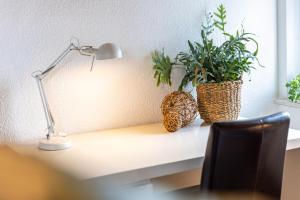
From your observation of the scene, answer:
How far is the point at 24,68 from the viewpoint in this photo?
6.22 ft

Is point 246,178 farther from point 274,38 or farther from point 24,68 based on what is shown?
point 274,38

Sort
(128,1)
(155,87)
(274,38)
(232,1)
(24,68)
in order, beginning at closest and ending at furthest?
(24,68), (128,1), (155,87), (232,1), (274,38)

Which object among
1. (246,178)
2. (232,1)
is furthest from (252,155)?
(232,1)

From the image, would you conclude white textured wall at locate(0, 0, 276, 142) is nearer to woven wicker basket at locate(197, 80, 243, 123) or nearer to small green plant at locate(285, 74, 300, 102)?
woven wicker basket at locate(197, 80, 243, 123)

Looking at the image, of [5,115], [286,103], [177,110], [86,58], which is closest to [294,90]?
[286,103]

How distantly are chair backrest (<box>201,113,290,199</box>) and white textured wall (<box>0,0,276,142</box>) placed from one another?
0.72m

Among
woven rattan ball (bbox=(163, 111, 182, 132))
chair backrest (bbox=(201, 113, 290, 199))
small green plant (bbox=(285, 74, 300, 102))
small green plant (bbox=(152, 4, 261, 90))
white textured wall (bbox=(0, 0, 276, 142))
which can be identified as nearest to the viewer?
chair backrest (bbox=(201, 113, 290, 199))

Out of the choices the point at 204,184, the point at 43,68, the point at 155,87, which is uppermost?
the point at 43,68

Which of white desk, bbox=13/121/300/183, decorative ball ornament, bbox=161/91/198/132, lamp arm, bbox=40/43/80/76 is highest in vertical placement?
lamp arm, bbox=40/43/80/76

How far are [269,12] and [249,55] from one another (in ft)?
1.62

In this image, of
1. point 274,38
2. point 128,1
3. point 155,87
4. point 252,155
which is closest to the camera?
point 252,155

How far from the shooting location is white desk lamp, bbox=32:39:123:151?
1793mm

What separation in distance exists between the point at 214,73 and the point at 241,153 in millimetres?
655

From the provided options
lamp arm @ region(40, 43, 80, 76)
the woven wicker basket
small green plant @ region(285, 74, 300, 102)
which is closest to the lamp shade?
lamp arm @ region(40, 43, 80, 76)
